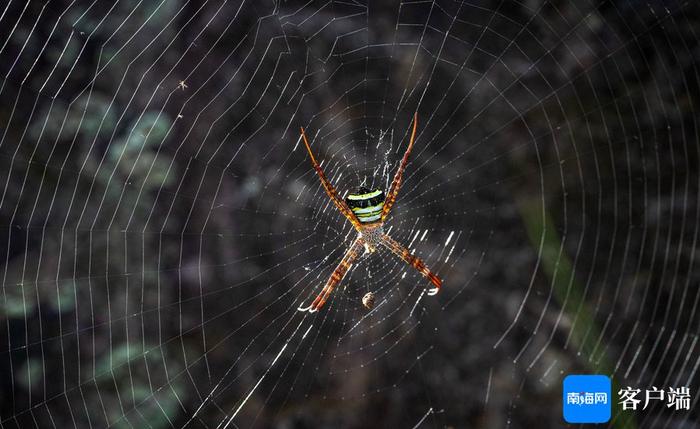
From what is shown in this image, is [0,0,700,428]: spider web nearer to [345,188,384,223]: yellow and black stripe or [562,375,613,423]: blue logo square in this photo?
[562,375,613,423]: blue logo square

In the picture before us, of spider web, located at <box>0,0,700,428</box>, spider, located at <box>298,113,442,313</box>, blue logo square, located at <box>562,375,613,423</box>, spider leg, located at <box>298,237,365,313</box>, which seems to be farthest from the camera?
blue logo square, located at <box>562,375,613,423</box>

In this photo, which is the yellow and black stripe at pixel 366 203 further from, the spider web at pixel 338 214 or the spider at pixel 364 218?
the spider web at pixel 338 214

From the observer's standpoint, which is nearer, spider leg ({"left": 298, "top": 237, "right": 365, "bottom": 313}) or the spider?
the spider

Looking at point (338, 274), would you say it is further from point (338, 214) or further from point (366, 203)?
point (338, 214)

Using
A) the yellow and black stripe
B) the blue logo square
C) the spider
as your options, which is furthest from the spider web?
the yellow and black stripe

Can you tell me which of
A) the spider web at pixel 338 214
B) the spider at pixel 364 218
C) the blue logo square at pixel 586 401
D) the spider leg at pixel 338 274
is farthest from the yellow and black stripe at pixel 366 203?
the blue logo square at pixel 586 401
